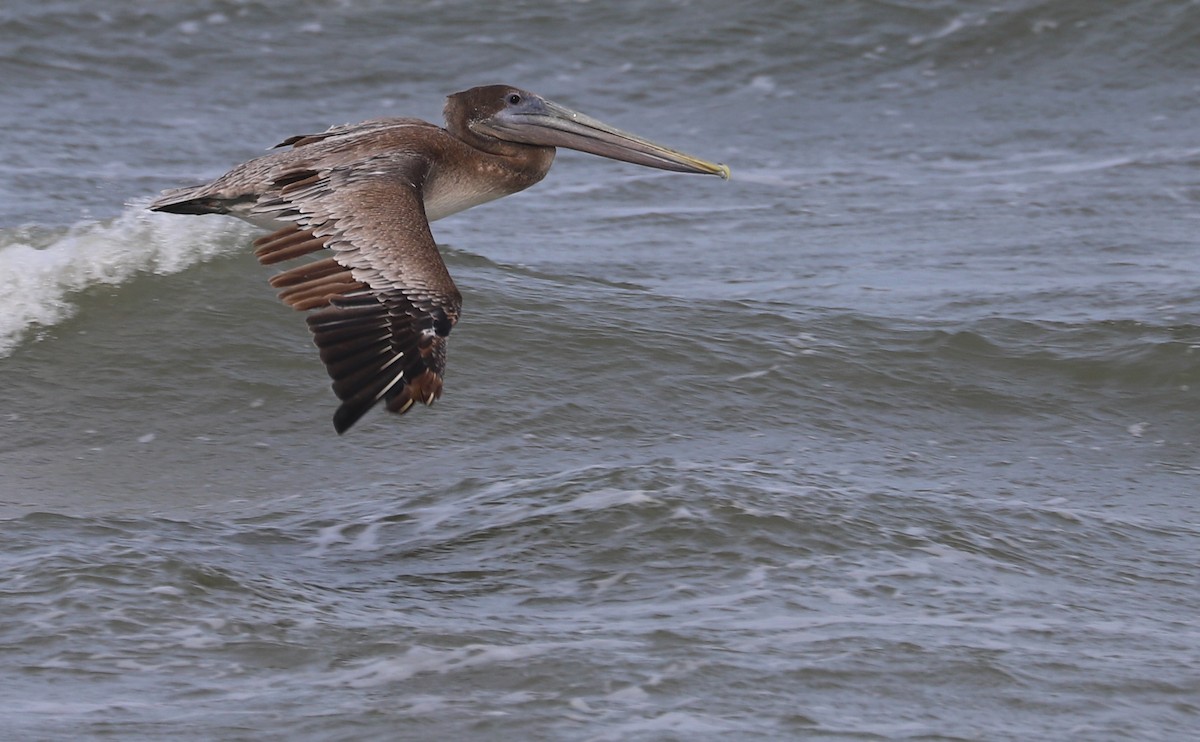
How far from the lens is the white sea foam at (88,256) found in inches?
333

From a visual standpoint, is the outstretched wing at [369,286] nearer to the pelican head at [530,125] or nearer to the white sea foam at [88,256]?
the pelican head at [530,125]

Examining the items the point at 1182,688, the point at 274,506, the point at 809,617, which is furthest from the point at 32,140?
the point at 1182,688

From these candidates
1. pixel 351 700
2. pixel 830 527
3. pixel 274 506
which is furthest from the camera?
pixel 274 506

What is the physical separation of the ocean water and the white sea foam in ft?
0.09

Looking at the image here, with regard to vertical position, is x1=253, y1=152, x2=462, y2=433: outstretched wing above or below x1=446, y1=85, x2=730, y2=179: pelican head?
below

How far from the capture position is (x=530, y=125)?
22.5 feet

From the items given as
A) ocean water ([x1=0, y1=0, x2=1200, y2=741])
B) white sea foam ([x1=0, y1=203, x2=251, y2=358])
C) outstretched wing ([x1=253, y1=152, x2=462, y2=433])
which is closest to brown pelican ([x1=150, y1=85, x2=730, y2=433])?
outstretched wing ([x1=253, y1=152, x2=462, y2=433])

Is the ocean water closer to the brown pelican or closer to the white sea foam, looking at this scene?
the white sea foam

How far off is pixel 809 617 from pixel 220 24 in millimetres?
10178

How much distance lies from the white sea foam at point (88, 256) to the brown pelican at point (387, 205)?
1996mm

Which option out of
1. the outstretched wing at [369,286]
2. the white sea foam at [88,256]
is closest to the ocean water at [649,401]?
the white sea foam at [88,256]

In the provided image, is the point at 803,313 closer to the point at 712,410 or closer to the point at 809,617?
the point at 712,410

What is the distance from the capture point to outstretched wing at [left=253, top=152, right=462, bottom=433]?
4.96 meters

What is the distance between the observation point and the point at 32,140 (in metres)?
11.3
